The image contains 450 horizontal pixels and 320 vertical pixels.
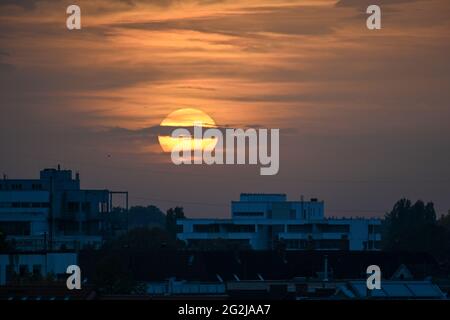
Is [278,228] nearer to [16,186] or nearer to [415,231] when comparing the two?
[415,231]

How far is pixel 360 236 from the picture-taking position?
78.2 m

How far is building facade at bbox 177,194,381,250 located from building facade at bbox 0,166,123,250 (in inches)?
533

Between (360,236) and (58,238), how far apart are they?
24908 millimetres

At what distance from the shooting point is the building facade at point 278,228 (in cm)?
7662

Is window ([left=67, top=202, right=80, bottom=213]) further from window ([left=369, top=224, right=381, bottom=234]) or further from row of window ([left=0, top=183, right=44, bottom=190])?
window ([left=369, top=224, right=381, bottom=234])

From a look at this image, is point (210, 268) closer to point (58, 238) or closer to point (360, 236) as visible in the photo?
point (58, 238)

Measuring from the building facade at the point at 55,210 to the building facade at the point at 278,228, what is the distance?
13.5m

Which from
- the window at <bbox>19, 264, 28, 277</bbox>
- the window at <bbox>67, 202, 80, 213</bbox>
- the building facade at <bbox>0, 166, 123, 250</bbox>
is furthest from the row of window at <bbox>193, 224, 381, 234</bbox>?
the window at <bbox>19, 264, 28, 277</bbox>

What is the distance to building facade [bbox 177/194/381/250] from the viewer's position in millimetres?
76625

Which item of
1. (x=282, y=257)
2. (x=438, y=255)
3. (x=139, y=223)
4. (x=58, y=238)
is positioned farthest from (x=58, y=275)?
(x=139, y=223)

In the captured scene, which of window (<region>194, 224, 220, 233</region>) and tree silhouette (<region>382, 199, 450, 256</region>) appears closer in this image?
tree silhouette (<region>382, 199, 450, 256</region>)

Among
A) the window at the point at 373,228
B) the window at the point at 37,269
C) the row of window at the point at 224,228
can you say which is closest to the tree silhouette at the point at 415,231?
the window at the point at 373,228

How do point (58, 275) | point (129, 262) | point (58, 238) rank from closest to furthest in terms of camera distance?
point (58, 275) → point (129, 262) → point (58, 238)

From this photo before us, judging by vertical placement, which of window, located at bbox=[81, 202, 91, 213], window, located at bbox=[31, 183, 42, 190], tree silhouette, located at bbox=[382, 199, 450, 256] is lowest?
tree silhouette, located at bbox=[382, 199, 450, 256]
